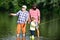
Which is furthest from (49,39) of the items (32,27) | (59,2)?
(59,2)

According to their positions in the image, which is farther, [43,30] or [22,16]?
[43,30]

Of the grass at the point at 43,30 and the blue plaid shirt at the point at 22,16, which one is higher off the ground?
the blue plaid shirt at the point at 22,16

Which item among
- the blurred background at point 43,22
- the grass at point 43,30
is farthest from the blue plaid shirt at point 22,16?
the grass at point 43,30

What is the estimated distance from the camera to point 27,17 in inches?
609

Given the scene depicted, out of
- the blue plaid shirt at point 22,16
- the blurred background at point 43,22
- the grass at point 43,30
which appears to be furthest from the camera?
the blurred background at point 43,22

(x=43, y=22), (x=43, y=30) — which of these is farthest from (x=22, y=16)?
(x=43, y=22)

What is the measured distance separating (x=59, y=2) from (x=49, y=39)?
22271 mm

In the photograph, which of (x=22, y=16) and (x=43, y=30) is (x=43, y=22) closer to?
(x=43, y=30)

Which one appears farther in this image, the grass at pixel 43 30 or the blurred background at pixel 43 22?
the blurred background at pixel 43 22

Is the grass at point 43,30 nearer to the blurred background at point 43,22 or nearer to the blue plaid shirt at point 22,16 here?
the blurred background at point 43,22

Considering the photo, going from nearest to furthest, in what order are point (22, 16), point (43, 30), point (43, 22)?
point (22, 16), point (43, 30), point (43, 22)

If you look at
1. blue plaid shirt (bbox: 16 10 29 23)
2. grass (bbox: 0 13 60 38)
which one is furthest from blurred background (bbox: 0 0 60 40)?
blue plaid shirt (bbox: 16 10 29 23)

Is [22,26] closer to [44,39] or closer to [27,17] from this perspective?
[27,17]

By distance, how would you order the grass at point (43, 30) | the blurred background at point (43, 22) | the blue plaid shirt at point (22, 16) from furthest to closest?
the blurred background at point (43, 22), the grass at point (43, 30), the blue plaid shirt at point (22, 16)
